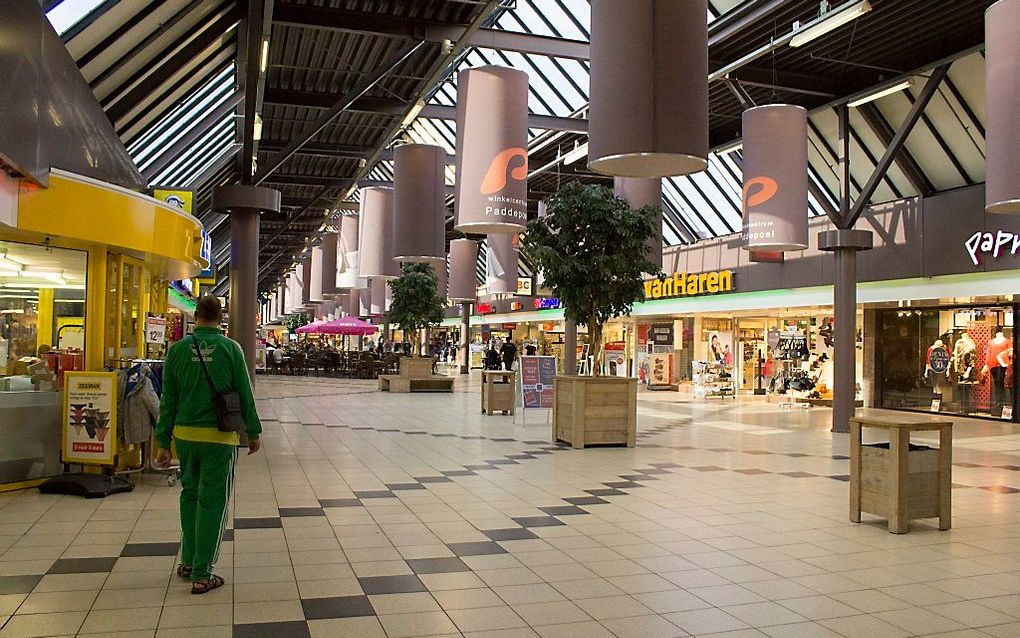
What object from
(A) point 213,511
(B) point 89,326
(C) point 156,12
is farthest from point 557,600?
(C) point 156,12

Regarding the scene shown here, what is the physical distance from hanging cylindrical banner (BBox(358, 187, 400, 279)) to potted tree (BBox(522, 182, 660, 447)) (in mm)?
6977

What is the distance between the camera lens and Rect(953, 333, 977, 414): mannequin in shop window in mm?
17203

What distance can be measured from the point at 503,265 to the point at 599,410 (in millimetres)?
11403

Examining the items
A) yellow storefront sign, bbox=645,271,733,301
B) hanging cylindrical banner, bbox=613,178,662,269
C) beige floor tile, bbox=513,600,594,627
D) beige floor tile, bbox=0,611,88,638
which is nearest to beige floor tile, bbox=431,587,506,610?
beige floor tile, bbox=513,600,594,627

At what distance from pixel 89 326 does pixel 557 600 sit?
6.01m

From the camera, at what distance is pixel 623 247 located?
1105 centimetres

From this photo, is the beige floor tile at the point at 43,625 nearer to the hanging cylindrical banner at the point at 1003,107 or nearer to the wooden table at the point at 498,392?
the hanging cylindrical banner at the point at 1003,107

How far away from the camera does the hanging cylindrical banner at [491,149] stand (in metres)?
11.3

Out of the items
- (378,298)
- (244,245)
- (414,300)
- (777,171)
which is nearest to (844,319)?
(777,171)

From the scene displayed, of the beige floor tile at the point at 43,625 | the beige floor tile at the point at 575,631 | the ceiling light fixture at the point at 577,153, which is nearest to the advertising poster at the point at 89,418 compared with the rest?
the beige floor tile at the point at 43,625

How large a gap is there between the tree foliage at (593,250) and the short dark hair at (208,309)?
6560 millimetres

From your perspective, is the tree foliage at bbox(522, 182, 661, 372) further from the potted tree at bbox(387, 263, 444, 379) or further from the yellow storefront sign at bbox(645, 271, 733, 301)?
the potted tree at bbox(387, 263, 444, 379)

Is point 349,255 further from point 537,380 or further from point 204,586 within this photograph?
point 204,586

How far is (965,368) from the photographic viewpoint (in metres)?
17.4
